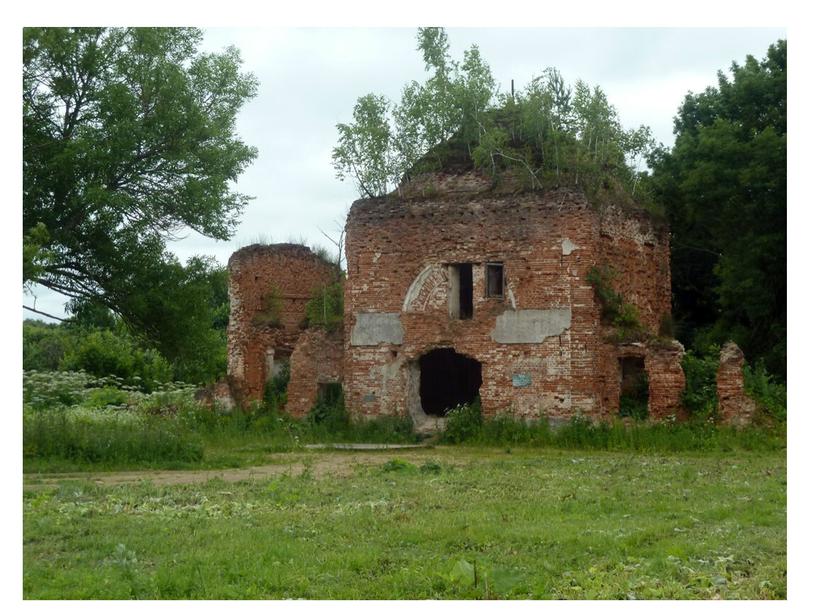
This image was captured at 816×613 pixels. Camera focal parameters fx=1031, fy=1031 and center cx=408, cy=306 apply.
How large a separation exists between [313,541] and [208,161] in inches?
483

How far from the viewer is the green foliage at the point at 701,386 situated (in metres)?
18.2

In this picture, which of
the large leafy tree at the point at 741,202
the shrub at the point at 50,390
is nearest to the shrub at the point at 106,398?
the shrub at the point at 50,390

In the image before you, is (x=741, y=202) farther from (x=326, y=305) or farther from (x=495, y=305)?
(x=326, y=305)

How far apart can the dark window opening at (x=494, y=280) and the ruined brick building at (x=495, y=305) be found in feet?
0.10

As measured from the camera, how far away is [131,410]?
68.3 feet

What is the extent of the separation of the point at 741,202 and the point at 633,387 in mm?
5859

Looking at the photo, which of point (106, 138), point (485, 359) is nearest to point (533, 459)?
point (485, 359)

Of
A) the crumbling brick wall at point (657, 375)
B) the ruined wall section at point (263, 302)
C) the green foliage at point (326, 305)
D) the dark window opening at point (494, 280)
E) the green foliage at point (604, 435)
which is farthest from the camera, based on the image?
the ruined wall section at point (263, 302)

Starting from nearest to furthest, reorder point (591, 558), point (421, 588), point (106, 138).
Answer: point (421, 588) < point (591, 558) < point (106, 138)

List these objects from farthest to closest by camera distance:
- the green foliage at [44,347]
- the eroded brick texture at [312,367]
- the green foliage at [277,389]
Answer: the green foliage at [44,347] → the green foliage at [277,389] → the eroded brick texture at [312,367]

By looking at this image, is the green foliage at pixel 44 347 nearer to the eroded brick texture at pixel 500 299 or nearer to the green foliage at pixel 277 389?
the green foliage at pixel 277 389

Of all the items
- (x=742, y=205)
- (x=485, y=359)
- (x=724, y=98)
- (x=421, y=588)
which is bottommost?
(x=421, y=588)

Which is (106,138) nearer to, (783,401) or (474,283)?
(474,283)

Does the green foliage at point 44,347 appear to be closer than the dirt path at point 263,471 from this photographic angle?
No
